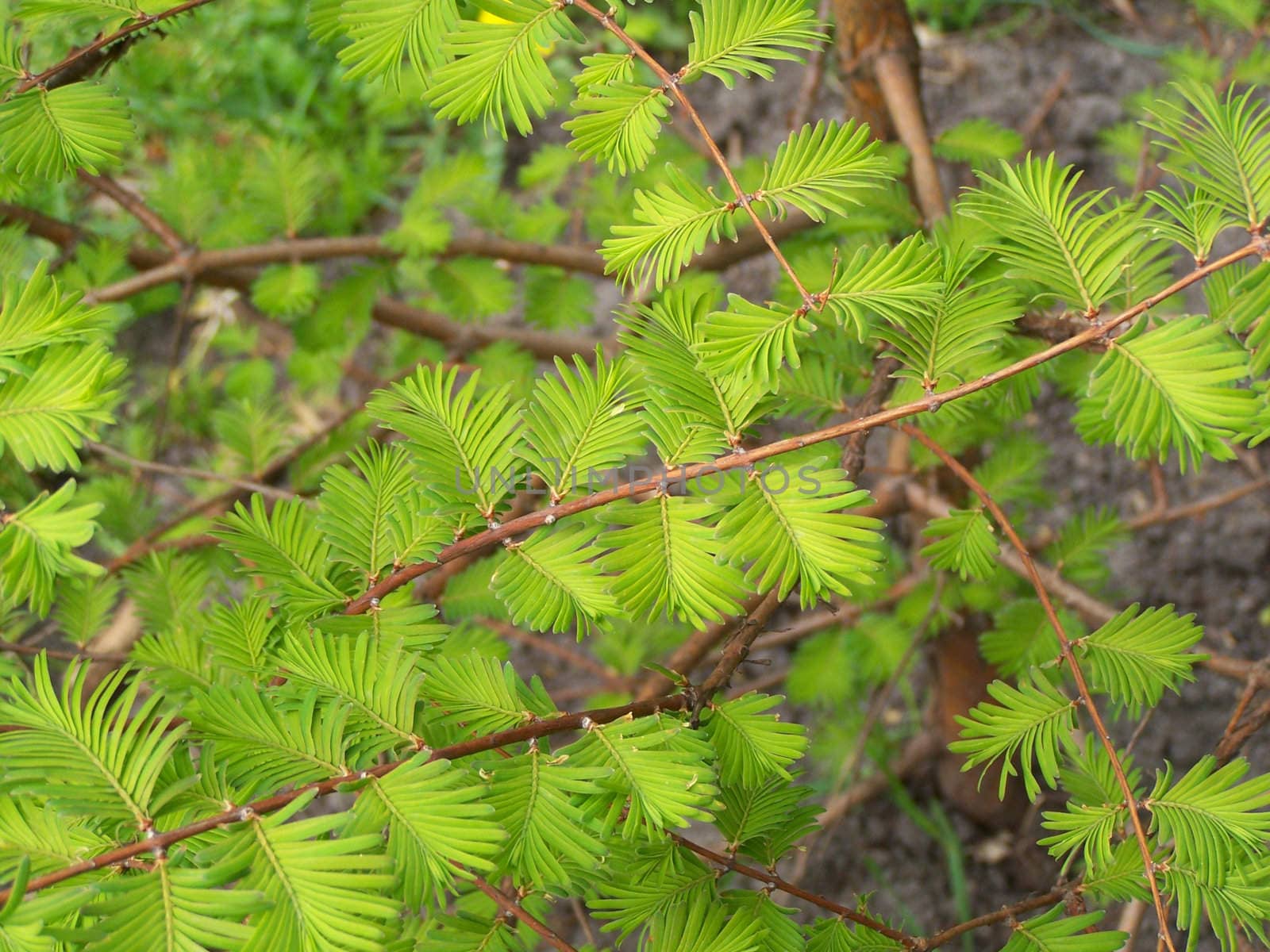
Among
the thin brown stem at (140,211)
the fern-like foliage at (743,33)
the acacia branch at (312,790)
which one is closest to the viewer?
the acacia branch at (312,790)

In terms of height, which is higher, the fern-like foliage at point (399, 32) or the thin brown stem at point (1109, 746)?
the fern-like foliage at point (399, 32)

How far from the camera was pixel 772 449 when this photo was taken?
0.49 meters

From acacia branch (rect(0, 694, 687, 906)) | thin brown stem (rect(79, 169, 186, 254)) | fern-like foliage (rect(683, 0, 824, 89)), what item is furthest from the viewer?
Result: thin brown stem (rect(79, 169, 186, 254))

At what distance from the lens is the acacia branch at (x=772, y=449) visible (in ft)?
1.48

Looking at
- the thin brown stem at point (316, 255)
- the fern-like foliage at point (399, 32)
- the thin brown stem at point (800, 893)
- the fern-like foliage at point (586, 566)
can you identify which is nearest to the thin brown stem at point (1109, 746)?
the fern-like foliage at point (586, 566)

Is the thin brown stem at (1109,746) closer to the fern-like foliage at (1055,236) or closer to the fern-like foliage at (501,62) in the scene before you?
the fern-like foliage at (1055,236)

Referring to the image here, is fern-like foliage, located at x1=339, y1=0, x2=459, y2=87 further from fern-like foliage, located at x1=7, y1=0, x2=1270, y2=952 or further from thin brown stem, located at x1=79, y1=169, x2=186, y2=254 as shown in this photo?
thin brown stem, located at x1=79, y1=169, x2=186, y2=254

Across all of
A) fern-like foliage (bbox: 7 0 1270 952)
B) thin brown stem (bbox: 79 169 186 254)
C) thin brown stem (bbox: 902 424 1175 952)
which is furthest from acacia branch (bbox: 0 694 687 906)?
thin brown stem (bbox: 79 169 186 254)

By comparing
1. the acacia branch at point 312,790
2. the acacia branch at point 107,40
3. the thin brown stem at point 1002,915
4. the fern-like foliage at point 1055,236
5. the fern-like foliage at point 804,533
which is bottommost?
the thin brown stem at point 1002,915

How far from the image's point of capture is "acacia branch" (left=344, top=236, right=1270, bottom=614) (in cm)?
45

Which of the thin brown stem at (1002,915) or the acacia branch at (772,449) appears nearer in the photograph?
the acacia branch at (772,449)

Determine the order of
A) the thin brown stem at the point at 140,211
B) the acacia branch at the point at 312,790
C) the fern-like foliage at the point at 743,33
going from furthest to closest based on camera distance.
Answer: the thin brown stem at the point at 140,211 < the fern-like foliage at the point at 743,33 < the acacia branch at the point at 312,790

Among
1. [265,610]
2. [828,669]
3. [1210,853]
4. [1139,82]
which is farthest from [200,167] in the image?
[1139,82]

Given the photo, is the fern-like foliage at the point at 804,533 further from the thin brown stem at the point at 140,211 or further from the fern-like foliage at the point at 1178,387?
the thin brown stem at the point at 140,211
